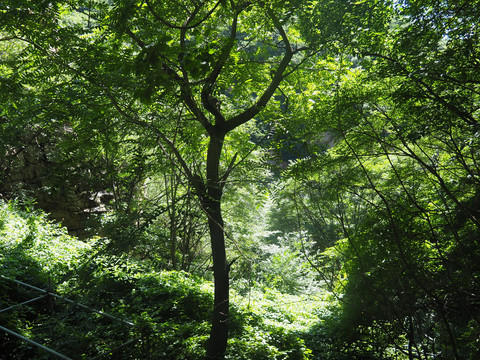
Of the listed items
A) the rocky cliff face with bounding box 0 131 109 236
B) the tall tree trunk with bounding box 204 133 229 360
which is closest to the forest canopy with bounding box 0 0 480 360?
the tall tree trunk with bounding box 204 133 229 360

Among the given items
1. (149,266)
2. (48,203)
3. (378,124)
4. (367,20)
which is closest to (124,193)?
(48,203)

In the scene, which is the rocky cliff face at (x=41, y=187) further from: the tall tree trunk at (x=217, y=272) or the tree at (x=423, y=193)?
the tree at (x=423, y=193)

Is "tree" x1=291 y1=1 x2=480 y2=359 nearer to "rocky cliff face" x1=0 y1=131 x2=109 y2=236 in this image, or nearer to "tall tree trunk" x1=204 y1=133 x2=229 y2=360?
"tall tree trunk" x1=204 y1=133 x2=229 y2=360

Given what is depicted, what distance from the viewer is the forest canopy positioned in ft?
7.94

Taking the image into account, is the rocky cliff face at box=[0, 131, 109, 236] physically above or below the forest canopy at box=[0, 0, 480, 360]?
above

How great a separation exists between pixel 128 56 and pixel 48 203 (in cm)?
768

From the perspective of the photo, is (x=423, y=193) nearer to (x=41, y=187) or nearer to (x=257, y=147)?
(x=257, y=147)

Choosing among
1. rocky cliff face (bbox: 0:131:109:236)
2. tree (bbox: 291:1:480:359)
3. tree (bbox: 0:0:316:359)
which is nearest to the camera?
tree (bbox: 291:1:480:359)

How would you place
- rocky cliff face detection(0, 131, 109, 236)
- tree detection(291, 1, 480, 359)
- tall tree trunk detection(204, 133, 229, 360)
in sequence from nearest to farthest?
1. tree detection(291, 1, 480, 359)
2. tall tree trunk detection(204, 133, 229, 360)
3. rocky cliff face detection(0, 131, 109, 236)

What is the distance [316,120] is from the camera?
4.34 meters

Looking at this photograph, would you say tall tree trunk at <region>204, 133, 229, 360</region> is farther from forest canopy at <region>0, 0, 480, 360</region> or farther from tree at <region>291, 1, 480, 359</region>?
tree at <region>291, 1, 480, 359</region>

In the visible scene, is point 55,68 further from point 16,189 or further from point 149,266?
point 16,189

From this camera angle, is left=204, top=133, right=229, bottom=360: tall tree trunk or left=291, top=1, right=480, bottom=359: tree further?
left=204, top=133, right=229, bottom=360: tall tree trunk

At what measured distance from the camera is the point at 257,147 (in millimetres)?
4863
